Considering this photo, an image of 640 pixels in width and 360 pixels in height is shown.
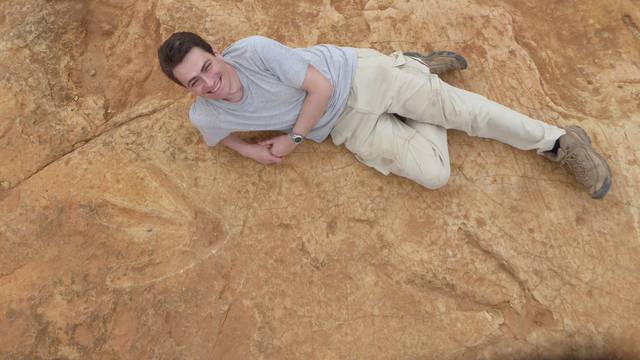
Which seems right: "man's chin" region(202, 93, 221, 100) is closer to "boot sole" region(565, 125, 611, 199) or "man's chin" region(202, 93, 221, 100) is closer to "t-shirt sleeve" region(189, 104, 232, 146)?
"t-shirt sleeve" region(189, 104, 232, 146)

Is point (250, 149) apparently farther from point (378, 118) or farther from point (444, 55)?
point (444, 55)

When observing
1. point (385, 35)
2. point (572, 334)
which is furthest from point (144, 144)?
point (572, 334)

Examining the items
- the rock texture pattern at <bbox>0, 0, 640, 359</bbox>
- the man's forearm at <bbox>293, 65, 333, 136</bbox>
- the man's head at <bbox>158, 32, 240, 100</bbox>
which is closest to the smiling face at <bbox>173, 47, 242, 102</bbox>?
the man's head at <bbox>158, 32, 240, 100</bbox>

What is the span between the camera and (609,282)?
2240mm

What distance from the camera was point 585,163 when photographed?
7.41 ft

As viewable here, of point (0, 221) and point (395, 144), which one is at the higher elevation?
point (395, 144)

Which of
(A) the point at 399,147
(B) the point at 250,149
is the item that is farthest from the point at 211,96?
(A) the point at 399,147

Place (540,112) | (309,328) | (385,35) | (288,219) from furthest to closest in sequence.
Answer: (385,35)
(540,112)
(288,219)
(309,328)

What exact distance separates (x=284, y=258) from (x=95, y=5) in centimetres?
202

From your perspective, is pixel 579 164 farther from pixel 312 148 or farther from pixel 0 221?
pixel 0 221

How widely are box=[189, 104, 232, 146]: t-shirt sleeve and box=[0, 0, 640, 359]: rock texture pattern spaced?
0.77 ft

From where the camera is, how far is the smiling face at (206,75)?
1771mm

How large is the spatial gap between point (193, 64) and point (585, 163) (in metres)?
1.92

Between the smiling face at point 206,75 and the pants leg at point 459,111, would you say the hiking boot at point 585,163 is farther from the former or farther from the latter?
the smiling face at point 206,75
